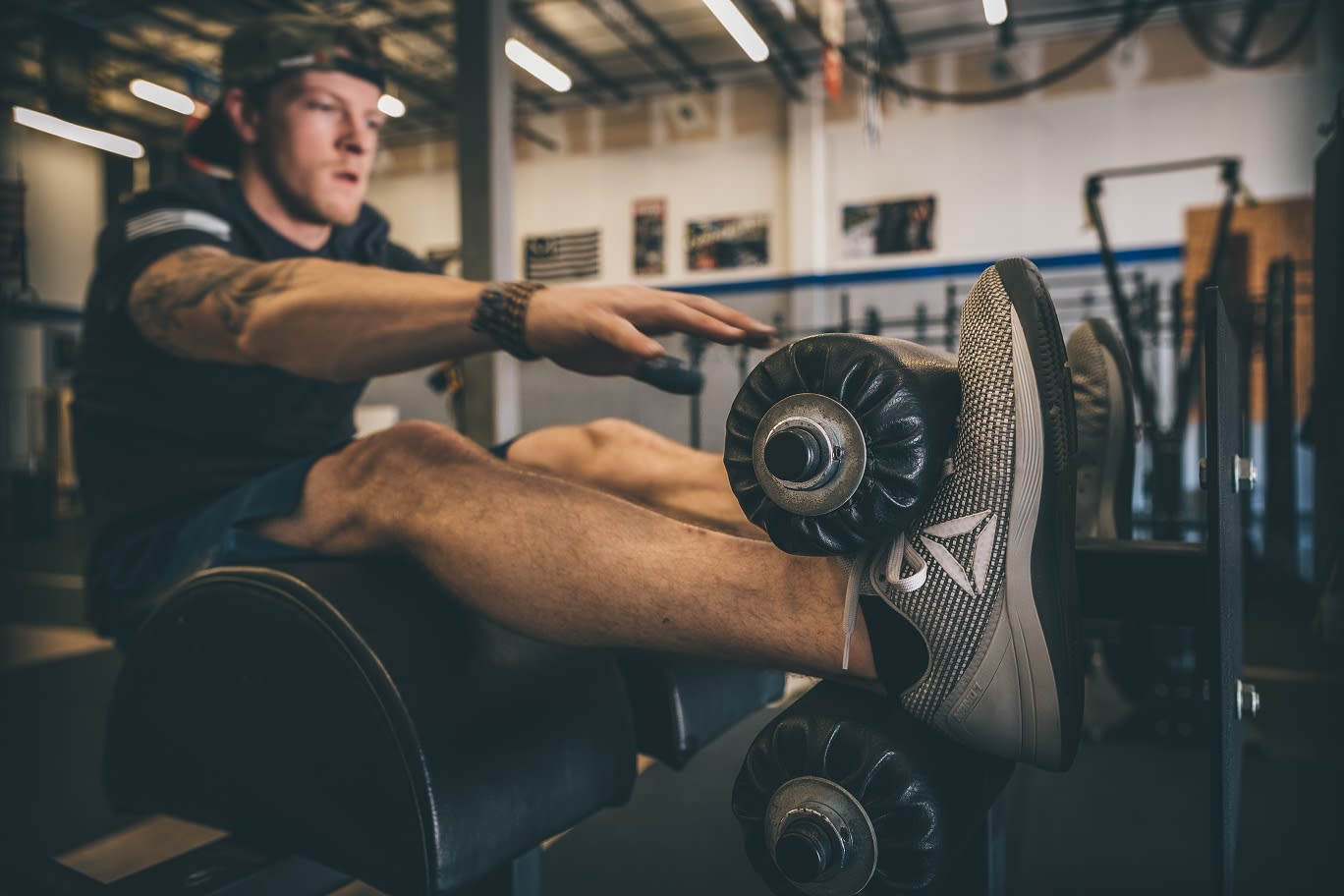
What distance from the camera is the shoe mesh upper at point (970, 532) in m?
0.67

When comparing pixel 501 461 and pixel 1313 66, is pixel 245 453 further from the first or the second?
pixel 1313 66

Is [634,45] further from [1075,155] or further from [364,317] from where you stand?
[364,317]

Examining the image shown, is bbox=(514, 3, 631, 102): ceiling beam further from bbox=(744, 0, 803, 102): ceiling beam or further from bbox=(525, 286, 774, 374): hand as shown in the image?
bbox=(525, 286, 774, 374): hand

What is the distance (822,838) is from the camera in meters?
0.65

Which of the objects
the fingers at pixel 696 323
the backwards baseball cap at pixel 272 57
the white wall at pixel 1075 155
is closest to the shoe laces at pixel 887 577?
the fingers at pixel 696 323

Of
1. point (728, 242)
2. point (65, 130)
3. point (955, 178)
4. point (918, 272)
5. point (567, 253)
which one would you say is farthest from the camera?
point (567, 253)

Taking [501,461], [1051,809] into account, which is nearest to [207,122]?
[501,461]

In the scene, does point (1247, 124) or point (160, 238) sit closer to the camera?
point (160, 238)

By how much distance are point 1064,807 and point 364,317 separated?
1.41m

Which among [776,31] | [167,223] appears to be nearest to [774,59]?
[776,31]

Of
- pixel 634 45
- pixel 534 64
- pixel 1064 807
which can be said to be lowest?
pixel 1064 807

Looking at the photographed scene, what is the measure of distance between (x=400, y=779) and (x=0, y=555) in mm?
4932

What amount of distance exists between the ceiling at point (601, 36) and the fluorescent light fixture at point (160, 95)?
211 mm

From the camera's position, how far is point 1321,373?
1476mm
